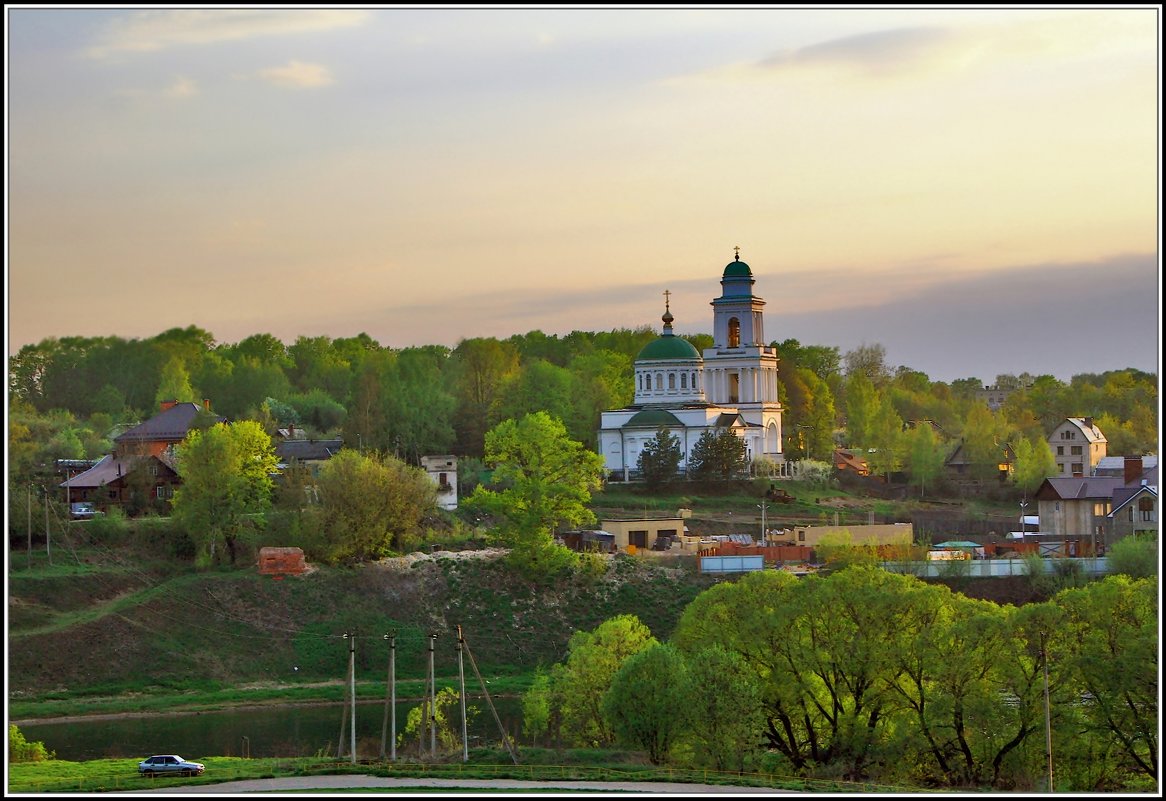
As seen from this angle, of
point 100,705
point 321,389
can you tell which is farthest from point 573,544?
point 321,389

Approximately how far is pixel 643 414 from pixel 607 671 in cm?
3713

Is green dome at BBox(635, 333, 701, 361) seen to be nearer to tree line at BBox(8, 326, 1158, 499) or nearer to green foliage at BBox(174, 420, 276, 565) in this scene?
tree line at BBox(8, 326, 1158, 499)

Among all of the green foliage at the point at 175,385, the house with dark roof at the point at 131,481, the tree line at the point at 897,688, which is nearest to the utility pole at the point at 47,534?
the house with dark roof at the point at 131,481

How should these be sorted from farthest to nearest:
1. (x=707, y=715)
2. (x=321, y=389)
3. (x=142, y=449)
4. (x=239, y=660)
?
(x=321, y=389) < (x=142, y=449) < (x=239, y=660) < (x=707, y=715)

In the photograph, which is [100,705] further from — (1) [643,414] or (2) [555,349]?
(2) [555,349]

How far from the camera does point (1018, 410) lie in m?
95.9

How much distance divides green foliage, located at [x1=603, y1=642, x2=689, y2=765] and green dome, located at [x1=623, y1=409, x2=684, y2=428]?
1523 inches

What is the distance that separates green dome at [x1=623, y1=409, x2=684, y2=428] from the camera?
69812mm

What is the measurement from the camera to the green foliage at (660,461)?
6612cm

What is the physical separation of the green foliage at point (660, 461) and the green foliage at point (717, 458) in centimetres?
70

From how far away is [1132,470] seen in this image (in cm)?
5666

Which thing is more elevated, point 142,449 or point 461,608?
point 142,449

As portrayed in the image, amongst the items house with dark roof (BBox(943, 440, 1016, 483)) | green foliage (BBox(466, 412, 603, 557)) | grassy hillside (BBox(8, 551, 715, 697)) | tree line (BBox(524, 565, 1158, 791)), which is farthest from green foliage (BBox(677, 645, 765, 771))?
house with dark roof (BBox(943, 440, 1016, 483))

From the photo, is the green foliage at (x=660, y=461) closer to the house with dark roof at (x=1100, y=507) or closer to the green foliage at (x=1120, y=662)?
the house with dark roof at (x=1100, y=507)
